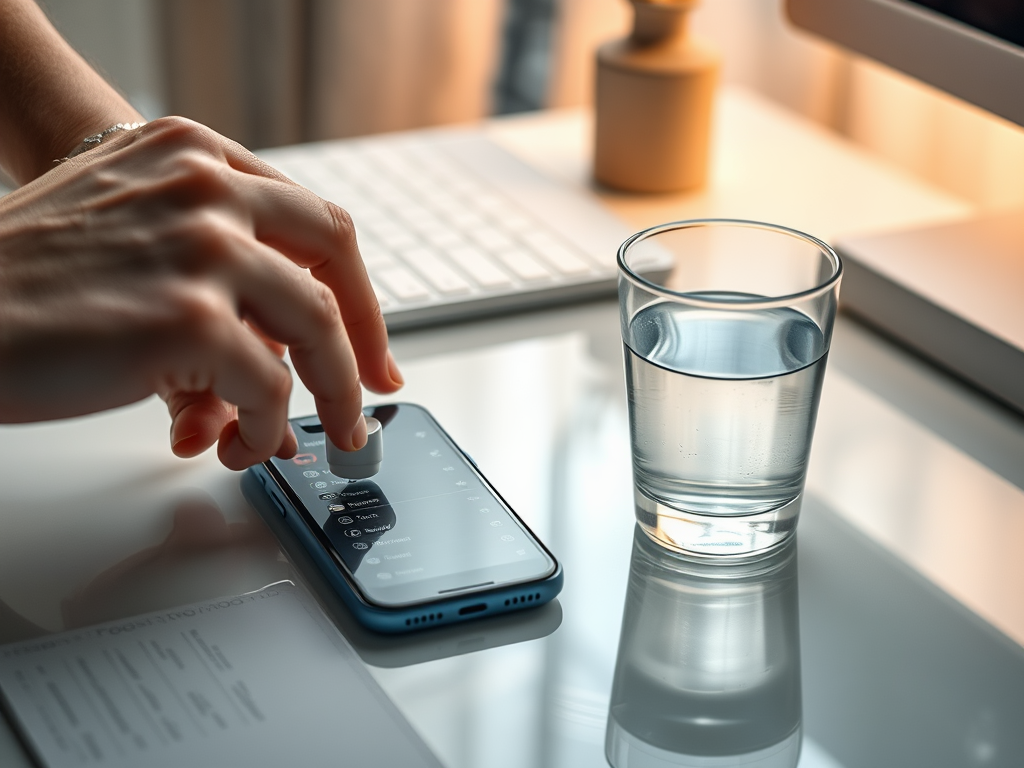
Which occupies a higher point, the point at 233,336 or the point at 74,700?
the point at 233,336

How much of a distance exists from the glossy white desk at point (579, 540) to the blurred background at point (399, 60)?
89 cm

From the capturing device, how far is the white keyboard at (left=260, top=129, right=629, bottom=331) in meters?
0.82

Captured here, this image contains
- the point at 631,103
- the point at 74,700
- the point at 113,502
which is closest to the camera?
the point at 74,700

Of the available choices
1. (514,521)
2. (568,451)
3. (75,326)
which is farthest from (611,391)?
(75,326)

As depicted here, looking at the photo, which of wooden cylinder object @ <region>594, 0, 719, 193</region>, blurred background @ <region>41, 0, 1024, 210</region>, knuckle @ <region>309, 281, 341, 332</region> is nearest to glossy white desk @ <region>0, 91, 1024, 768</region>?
knuckle @ <region>309, 281, 341, 332</region>

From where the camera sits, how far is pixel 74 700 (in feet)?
1.53

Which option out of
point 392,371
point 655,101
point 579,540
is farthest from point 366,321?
point 655,101

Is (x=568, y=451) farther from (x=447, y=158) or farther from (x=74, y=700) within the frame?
(x=447, y=158)

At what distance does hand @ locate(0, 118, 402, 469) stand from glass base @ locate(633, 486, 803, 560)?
15 cm

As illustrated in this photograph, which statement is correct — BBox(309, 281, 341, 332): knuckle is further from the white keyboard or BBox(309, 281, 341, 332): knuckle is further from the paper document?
the white keyboard

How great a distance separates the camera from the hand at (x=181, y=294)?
0.50 metres

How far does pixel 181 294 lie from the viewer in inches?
19.8

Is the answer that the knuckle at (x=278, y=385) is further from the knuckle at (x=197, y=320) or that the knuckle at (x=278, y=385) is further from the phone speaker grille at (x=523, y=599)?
the phone speaker grille at (x=523, y=599)

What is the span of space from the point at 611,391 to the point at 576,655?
0.25 metres
